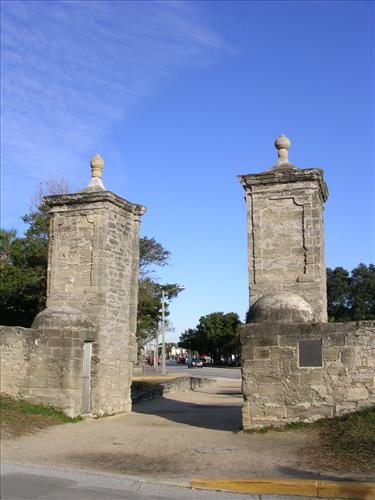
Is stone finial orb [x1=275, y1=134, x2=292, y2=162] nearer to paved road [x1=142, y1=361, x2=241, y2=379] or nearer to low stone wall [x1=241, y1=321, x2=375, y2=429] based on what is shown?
low stone wall [x1=241, y1=321, x2=375, y2=429]

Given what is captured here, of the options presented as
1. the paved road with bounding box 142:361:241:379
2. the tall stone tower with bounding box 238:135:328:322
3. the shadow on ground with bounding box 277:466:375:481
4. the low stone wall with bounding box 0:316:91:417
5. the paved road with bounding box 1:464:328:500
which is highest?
the tall stone tower with bounding box 238:135:328:322

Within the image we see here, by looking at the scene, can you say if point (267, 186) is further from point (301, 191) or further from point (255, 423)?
point (255, 423)

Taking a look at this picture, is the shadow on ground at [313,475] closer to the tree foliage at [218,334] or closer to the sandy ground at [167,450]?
the sandy ground at [167,450]

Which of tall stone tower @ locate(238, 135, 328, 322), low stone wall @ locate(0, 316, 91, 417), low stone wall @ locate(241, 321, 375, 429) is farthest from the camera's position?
low stone wall @ locate(0, 316, 91, 417)

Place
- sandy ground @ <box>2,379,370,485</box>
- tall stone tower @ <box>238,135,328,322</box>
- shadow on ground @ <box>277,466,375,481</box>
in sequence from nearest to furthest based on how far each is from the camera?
shadow on ground @ <box>277,466,375,481</box> → sandy ground @ <box>2,379,370,485</box> → tall stone tower @ <box>238,135,328,322</box>

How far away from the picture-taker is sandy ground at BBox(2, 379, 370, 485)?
6518 millimetres

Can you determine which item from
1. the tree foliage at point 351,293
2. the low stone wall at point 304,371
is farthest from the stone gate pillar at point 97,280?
the tree foliage at point 351,293

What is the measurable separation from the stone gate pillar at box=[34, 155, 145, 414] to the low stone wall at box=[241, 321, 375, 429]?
12.6ft

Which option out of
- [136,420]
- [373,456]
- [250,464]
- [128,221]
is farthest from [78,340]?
[373,456]

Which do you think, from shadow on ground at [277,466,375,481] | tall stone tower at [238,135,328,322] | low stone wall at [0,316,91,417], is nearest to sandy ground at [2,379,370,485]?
shadow on ground at [277,466,375,481]

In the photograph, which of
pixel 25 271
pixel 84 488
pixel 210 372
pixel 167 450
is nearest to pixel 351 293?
pixel 210 372

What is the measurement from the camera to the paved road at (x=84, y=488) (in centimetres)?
545

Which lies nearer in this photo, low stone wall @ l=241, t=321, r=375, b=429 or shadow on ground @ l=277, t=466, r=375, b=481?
shadow on ground @ l=277, t=466, r=375, b=481

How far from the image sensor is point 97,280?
40.6ft
